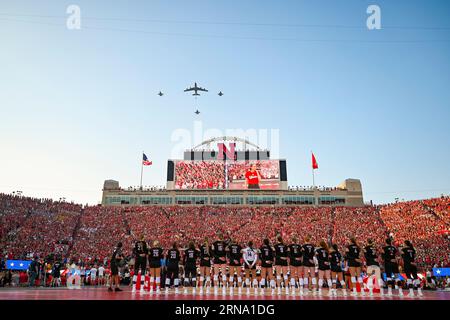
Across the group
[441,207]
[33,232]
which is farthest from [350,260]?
[441,207]

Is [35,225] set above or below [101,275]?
above

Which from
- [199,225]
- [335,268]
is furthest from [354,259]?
[199,225]

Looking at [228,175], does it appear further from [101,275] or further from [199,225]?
[101,275]

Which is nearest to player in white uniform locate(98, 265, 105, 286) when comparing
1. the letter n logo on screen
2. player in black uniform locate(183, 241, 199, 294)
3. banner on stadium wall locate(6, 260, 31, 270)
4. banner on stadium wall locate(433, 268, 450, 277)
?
banner on stadium wall locate(6, 260, 31, 270)

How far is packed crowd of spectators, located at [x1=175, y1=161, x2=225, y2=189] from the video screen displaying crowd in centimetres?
502

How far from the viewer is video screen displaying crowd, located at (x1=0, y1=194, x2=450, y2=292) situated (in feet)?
137

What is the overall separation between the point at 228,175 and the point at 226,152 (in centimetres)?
518

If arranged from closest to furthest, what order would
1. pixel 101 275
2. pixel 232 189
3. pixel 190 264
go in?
pixel 190 264 < pixel 101 275 < pixel 232 189

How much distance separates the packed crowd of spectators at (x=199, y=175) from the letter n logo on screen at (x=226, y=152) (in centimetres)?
200

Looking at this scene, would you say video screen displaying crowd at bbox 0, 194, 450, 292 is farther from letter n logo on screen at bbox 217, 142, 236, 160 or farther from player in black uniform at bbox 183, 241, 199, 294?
player in black uniform at bbox 183, 241, 199, 294

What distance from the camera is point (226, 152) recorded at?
68.7m

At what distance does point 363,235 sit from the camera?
158 feet
